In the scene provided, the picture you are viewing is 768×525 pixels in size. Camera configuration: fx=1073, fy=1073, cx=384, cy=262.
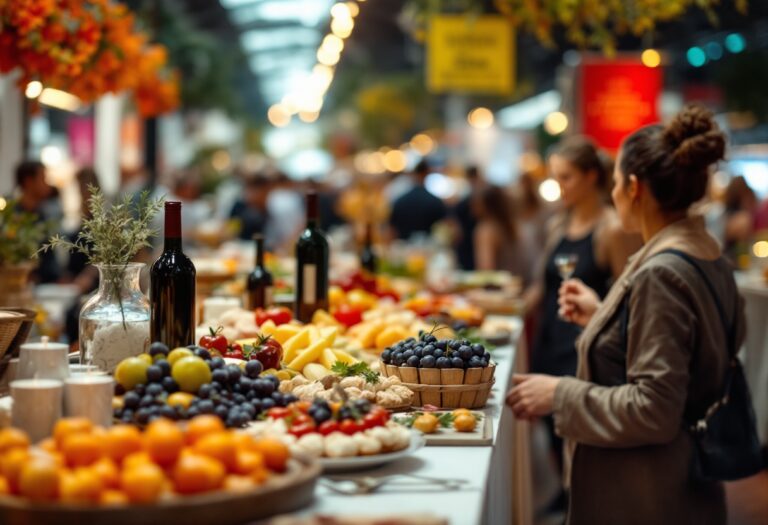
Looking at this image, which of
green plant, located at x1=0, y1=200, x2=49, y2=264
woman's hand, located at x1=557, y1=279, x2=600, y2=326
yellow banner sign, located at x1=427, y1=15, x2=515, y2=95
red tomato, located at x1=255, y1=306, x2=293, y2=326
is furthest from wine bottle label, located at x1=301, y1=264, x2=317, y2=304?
yellow banner sign, located at x1=427, y1=15, x2=515, y2=95

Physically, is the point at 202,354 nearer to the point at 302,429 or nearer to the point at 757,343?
the point at 302,429

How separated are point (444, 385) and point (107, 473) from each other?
1234 millimetres

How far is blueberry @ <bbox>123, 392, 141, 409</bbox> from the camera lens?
2.28m

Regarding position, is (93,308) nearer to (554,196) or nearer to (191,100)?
(554,196)

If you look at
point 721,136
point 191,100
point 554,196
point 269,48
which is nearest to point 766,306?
point 554,196

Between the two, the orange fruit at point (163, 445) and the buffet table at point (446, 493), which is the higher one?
the orange fruit at point (163, 445)

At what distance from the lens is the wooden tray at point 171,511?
5.38 feet

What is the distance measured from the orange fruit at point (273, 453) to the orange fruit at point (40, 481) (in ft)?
1.18

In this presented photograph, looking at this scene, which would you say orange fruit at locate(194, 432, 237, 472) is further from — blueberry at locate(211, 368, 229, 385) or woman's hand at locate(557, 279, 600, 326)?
woman's hand at locate(557, 279, 600, 326)

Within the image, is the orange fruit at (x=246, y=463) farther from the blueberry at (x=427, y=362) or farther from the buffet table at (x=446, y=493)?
the blueberry at (x=427, y=362)

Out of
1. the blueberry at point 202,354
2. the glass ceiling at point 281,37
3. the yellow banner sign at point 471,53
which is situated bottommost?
the blueberry at point 202,354

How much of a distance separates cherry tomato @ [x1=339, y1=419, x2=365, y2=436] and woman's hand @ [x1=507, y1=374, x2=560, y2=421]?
36.1 inches

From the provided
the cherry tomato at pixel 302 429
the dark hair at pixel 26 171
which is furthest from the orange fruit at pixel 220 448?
the dark hair at pixel 26 171

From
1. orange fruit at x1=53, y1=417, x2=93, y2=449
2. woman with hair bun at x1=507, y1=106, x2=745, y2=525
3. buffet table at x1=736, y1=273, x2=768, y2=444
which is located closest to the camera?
orange fruit at x1=53, y1=417, x2=93, y2=449
